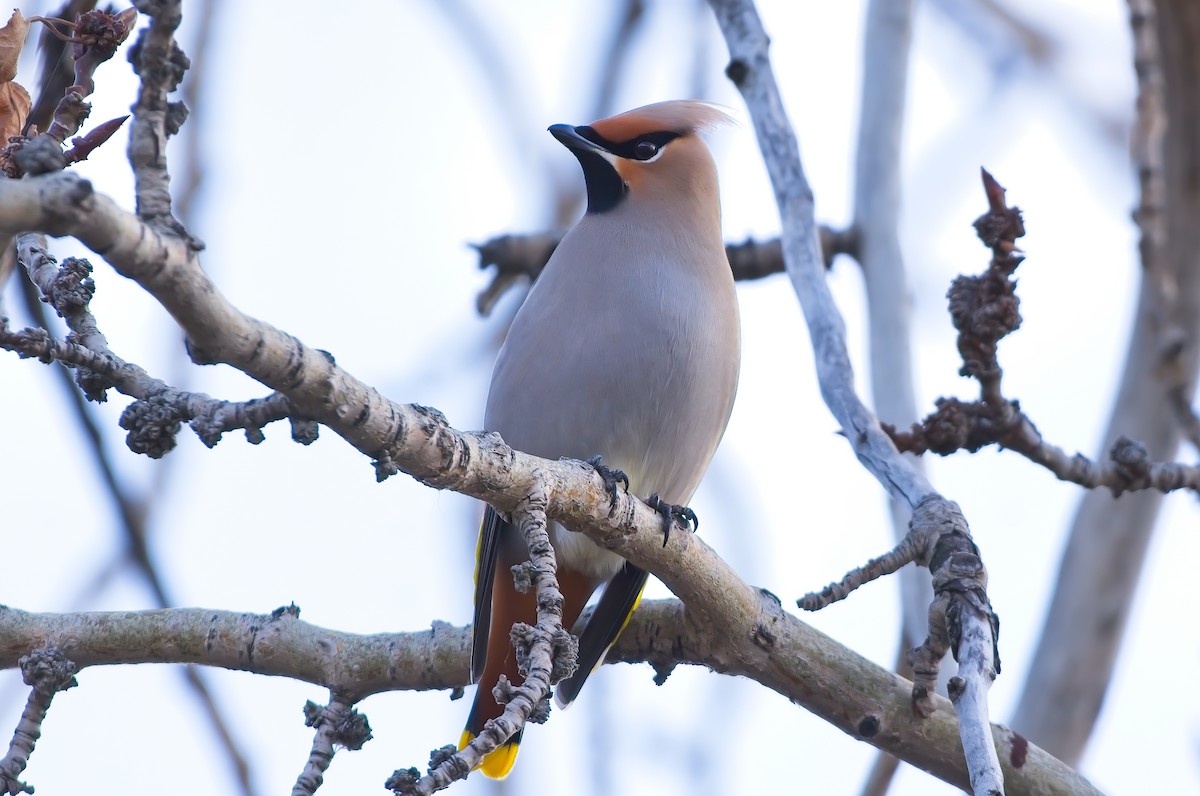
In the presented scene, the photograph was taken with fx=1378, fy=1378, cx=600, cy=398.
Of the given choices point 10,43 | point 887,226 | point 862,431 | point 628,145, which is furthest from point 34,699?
point 887,226

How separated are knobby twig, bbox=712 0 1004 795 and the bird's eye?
0.40m

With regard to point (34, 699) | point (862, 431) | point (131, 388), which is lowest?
point (34, 699)

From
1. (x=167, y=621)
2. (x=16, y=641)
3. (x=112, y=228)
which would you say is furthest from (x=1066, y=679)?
(x=112, y=228)

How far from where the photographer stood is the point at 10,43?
2.35m

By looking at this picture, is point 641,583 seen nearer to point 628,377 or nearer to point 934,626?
point 628,377

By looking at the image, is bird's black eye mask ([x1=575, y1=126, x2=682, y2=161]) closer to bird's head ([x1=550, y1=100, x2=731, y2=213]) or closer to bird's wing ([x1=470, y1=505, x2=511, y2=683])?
bird's head ([x1=550, y1=100, x2=731, y2=213])

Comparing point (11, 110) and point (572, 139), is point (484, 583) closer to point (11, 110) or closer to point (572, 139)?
point (572, 139)

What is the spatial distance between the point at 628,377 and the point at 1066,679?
1819mm

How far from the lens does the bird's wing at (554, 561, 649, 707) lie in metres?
3.37

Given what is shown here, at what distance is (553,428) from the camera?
139 inches

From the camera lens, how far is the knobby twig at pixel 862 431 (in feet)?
7.78

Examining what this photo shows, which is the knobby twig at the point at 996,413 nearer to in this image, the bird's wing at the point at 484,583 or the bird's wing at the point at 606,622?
the bird's wing at the point at 606,622

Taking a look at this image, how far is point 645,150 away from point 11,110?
2.11 metres

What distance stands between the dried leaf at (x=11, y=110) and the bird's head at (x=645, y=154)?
1828 mm
